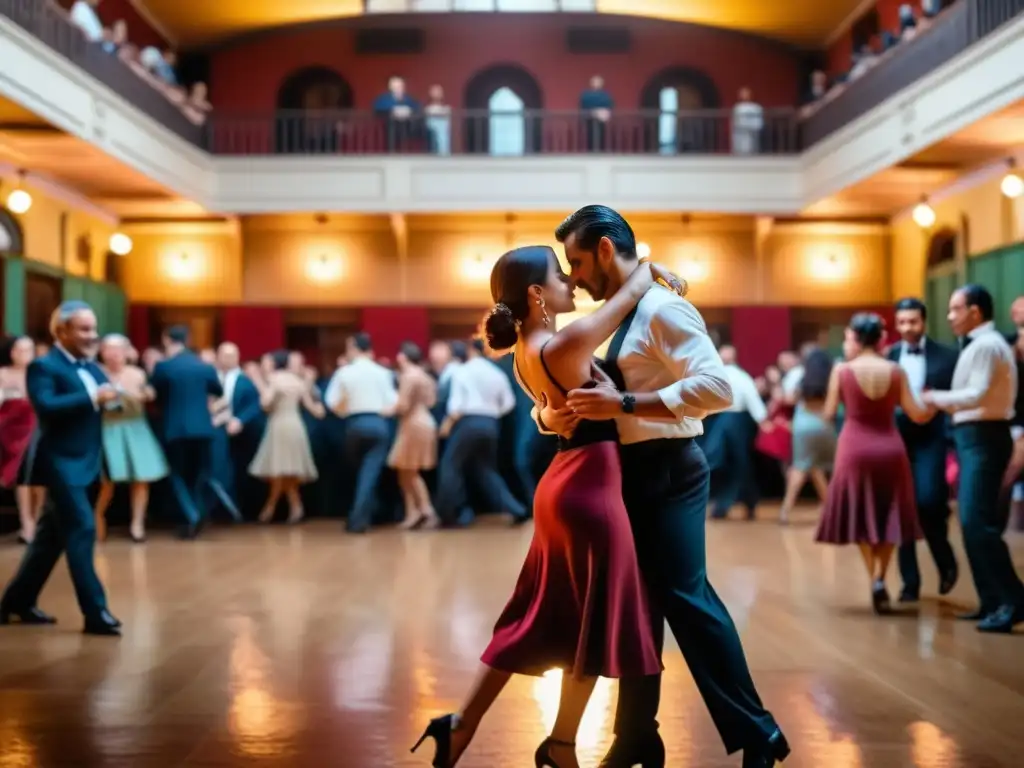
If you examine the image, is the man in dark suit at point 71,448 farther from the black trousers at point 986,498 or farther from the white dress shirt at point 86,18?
the white dress shirt at point 86,18

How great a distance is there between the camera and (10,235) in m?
13.4

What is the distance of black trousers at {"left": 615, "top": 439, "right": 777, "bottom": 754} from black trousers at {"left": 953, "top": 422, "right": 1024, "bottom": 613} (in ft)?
8.34

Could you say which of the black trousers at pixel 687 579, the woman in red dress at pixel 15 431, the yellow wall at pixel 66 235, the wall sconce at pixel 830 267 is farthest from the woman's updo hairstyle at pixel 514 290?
the wall sconce at pixel 830 267

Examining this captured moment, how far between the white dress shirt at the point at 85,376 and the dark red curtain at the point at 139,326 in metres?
12.6

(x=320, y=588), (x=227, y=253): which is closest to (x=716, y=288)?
(x=227, y=253)

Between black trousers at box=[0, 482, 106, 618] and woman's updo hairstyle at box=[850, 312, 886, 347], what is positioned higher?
woman's updo hairstyle at box=[850, 312, 886, 347]

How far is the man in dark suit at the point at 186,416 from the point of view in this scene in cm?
921

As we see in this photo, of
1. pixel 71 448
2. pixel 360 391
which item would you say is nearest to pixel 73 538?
pixel 71 448

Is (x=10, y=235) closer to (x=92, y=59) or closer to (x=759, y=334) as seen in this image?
(x=92, y=59)

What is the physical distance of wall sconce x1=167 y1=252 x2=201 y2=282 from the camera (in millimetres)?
17922

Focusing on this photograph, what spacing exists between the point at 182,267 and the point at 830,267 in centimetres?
952

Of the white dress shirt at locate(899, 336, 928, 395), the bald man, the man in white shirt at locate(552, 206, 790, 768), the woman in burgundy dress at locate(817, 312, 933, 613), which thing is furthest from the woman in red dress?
the man in white shirt at locate(552, 206, 790, 768)

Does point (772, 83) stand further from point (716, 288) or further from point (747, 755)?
point (747, 755)

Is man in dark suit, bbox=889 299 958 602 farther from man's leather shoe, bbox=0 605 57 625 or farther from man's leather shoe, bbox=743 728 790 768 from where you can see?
man's leather shoe, bbox=0 605 57 625
